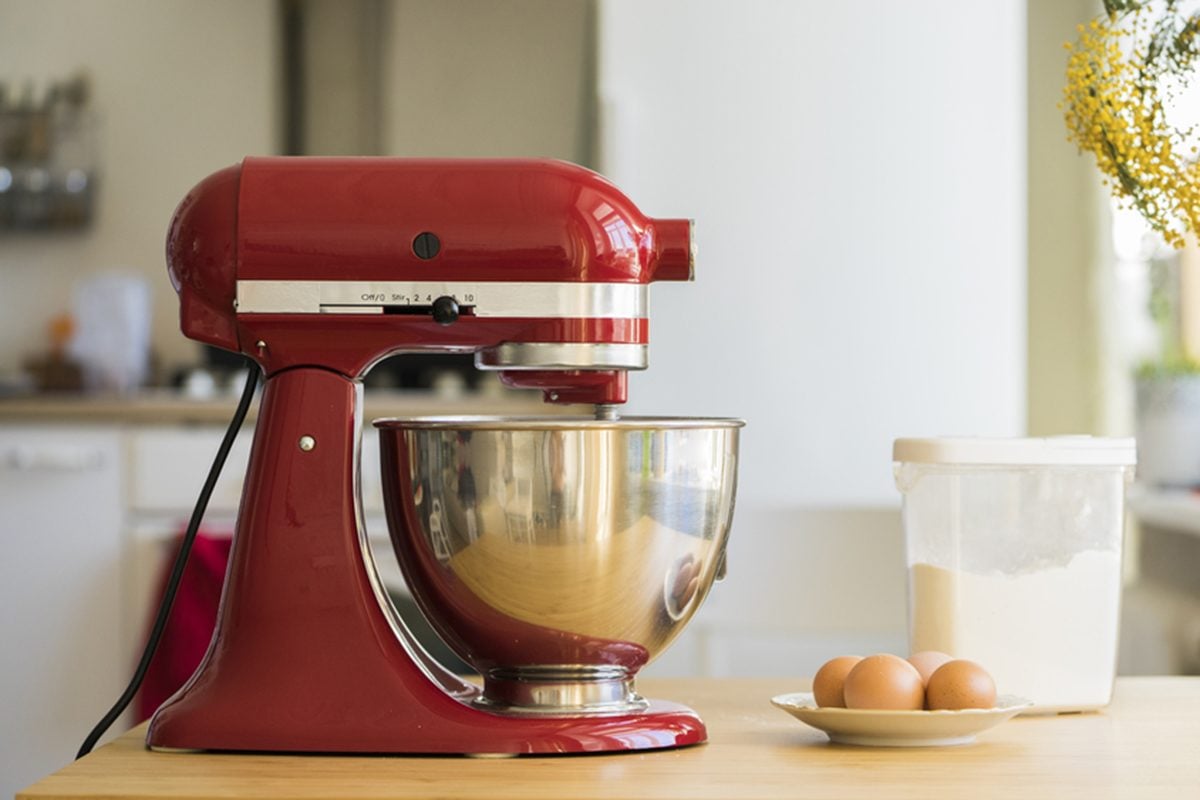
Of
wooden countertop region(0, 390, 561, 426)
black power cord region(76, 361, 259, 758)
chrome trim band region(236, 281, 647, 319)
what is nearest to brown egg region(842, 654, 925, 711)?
chrome trim band region(236, 281, 647, 319)

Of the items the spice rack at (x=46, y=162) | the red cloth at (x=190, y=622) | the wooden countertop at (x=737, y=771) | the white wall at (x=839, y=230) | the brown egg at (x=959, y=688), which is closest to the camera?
the wooden countertop at (x=737, y=771)

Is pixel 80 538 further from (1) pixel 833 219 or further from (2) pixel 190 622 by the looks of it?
(1) pixel 833 219

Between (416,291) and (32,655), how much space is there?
2263mm

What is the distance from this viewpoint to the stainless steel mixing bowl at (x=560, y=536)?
31.9 inches

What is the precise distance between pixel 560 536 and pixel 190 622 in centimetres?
105

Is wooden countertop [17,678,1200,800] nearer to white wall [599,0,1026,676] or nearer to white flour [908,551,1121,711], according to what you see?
white flour [908,551,1121,711]

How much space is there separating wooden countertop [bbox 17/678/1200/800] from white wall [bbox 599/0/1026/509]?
1820 millimetres

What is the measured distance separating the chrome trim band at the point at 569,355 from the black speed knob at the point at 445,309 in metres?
0.04

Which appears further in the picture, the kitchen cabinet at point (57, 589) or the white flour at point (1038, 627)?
the kitchen cabinet at point (57, 589)

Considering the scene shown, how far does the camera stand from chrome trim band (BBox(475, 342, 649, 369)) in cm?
86

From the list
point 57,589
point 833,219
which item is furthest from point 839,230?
point 57,589

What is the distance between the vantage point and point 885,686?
2.74 feet

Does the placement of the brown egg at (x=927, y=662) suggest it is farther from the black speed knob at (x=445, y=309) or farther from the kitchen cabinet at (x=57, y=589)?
the kitchen cabinet at (x=57, y=589)

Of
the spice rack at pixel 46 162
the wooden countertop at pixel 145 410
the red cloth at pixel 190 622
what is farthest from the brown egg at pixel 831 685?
the spice rack at pixel 46 162
